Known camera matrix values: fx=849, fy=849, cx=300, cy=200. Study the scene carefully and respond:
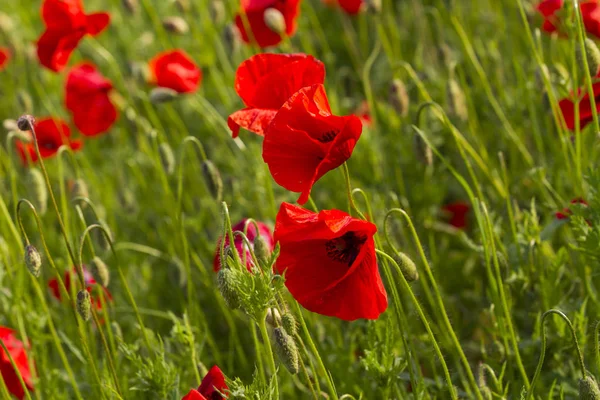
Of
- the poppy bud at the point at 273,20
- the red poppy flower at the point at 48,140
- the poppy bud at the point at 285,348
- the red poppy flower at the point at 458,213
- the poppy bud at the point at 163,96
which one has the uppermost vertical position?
the poppy bud at the point at 273,20

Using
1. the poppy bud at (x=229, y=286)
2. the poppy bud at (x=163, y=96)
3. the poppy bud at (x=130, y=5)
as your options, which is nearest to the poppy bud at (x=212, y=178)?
the poppy bud at (x=163, y=96)

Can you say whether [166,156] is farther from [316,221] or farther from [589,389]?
[589,389]

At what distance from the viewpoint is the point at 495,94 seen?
10.7 feet

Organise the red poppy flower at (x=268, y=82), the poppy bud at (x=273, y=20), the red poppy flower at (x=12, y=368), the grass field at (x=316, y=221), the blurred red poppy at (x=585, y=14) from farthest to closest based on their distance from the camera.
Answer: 1. the poppy bud at (x=273, y=20)
2. the blurred red poppy at (x=585, y=14)
3. the red poppy flower at (x=12, y=368)
4. the red poppy flower at (x=268, y=82)
5. the grass field at (x=316, y=221)

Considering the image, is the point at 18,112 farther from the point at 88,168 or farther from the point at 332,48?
the point at 332,48

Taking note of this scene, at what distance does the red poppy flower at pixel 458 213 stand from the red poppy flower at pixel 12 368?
1.51 meters

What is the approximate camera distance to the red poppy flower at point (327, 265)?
1.52 metres

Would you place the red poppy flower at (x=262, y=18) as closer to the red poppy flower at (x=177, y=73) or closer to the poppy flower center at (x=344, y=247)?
the red poppy flower at (x=177, y=73)

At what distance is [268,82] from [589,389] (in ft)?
2.88

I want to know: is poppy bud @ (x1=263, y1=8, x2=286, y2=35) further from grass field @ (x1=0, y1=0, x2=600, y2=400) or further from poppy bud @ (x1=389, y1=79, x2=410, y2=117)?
poppy bud @ (x1=389, y1=79, x2=410, y2=117)

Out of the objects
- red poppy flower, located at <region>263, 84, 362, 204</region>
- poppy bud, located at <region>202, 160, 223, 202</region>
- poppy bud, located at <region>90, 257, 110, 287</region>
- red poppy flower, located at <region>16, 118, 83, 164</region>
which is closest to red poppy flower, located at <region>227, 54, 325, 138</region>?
red poppy flower, located at <region>263, 84, 362, 204</region>

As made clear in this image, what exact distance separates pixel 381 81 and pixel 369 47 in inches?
17.2

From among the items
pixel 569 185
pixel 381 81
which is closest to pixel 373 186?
pixel 569 185

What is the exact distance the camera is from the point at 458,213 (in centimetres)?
298
